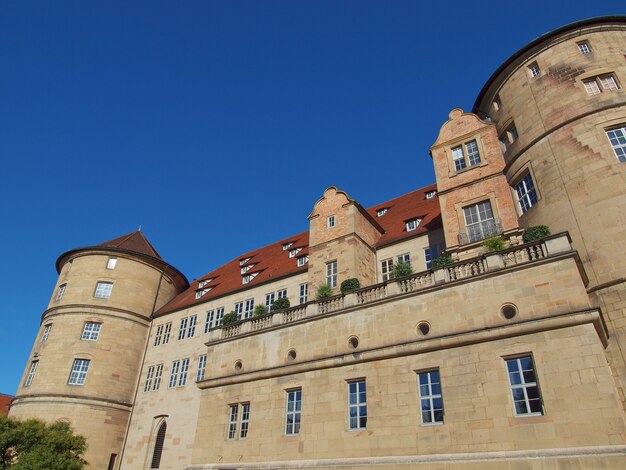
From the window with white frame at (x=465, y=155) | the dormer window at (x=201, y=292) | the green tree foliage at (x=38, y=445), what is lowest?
the green tree foliage at (x=38, y=445)

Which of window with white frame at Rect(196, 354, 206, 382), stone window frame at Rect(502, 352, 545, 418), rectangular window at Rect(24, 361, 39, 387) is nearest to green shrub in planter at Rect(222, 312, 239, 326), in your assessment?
window with white frame at Rect(196, 354, 206, 382)

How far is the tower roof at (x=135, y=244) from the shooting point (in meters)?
39.2

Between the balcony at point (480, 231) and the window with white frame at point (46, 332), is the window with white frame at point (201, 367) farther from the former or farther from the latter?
the balcony at point (480, 231)

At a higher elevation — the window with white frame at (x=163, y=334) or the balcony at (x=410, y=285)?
the window with white frame at (x=163, y=334)

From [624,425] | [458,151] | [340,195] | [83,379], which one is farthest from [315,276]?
[83,379]

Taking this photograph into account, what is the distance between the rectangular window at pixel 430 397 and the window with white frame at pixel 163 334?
938 inches

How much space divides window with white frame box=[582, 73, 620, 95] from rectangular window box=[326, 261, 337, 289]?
1432 cm

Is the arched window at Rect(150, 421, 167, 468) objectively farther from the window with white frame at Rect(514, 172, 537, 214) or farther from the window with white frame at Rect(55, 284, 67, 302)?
the window with white frame at Rect(514, 172, 537, 214)

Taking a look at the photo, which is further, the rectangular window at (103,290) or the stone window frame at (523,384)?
the rectangular window at (103,290)

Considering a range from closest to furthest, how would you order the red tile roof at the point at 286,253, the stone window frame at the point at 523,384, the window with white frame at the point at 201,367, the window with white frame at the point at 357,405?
the stone window frame at the point at 523,384 < the window with white frame at the point at 357,405 < the red tile roof at the point at 286,253 < the window with white frame at the point at 201,367

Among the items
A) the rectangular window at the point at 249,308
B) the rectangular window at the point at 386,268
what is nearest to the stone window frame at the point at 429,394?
the rectangular window at the point at 386,268

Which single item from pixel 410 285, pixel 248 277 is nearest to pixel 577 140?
pixel 410 285

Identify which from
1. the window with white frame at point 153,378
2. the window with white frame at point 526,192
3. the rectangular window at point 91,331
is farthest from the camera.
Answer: the rectangular window at point 91,331

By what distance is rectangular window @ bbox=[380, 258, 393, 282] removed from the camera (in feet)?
83.0
